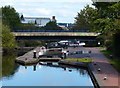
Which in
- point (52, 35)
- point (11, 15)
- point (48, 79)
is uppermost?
point (11, 15)

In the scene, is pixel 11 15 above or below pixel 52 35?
above

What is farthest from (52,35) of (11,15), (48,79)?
(48,79)

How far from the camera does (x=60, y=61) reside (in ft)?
143

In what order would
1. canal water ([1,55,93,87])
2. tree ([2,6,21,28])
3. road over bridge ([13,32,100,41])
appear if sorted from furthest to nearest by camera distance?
tree ([2,6,21,28])
road over bridge ([13,32,100,41])
canal water ([1,55,93,87])

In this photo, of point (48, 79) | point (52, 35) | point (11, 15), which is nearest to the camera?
point (48, 79)

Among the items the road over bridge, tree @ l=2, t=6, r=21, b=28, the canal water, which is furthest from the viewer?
tree @ l=2, t=6, r=21, b=28

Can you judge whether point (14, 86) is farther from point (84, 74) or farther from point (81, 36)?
point (81, 36)

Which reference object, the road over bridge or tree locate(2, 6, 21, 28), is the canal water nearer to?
the road over bridge

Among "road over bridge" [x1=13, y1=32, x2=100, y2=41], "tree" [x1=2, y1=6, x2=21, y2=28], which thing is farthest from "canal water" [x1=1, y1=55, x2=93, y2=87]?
"tree" [x1=2, y1=6, x2=21, y2=28]

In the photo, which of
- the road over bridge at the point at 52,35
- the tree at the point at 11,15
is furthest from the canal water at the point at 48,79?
the tree at the point at 11,15

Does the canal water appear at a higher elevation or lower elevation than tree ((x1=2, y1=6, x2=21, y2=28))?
lower

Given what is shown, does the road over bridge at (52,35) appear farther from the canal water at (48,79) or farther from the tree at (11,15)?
the canal water at (48,79)

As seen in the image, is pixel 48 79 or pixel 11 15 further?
pixel 11 15

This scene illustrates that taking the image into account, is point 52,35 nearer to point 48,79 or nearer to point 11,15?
point 11,15
